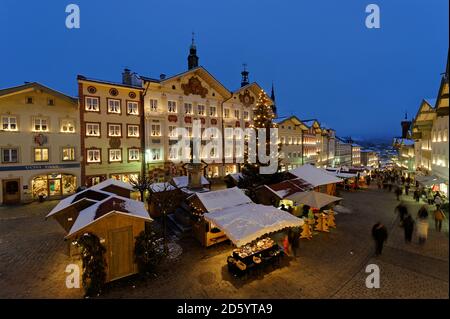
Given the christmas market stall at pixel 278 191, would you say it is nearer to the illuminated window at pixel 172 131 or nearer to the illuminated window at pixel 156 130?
the illuminated window at pixel 172 131

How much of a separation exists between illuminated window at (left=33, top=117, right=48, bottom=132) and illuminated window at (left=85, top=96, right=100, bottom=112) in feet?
12.3

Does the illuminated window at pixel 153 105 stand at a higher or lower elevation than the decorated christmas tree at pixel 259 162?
higher

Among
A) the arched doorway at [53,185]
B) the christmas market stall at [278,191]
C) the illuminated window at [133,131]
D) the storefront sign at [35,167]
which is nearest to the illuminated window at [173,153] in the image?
the illuminated window at [133,131]

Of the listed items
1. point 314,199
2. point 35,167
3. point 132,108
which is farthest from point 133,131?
point 314,199

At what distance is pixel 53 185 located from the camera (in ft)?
72.4

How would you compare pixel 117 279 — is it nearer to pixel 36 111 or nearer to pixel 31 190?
pixel 31 190

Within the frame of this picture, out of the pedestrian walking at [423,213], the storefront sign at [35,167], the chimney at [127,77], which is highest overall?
the chimney at [127,77]

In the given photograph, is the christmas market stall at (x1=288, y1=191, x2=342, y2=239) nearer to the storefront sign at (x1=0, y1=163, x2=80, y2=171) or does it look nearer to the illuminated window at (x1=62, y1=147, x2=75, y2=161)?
the storefront sign at (x1=0, y1=163, x2=80, y2=171)

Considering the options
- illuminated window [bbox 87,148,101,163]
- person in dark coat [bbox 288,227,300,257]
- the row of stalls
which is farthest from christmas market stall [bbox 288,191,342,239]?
illuminated window [bbox 87,148,101,163]

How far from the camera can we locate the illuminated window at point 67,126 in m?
22.2

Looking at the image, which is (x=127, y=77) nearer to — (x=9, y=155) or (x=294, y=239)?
(x=9, y=155)

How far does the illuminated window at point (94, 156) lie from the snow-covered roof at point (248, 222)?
18.9 metres

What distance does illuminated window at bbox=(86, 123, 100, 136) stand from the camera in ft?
76.4

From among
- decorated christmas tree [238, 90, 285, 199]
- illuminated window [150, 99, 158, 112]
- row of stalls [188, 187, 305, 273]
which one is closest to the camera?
row of stalls [188, 187, 305, 273]
